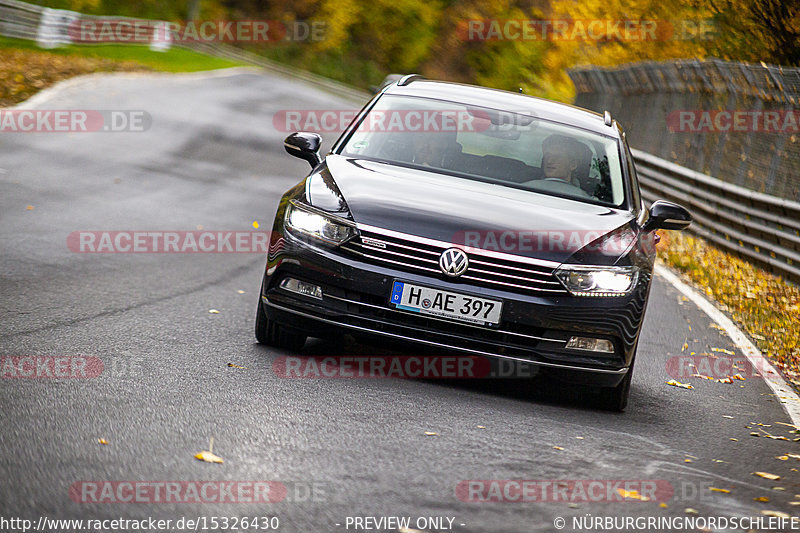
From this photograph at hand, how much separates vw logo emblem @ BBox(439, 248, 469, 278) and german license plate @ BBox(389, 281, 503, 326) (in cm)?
11

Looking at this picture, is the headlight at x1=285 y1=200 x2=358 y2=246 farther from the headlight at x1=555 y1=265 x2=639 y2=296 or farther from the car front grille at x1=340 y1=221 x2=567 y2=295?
the headlight at x1=555 y1=265 x2=639 y2=296

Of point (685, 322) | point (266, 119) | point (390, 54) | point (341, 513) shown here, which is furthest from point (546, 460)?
point (390, 54)

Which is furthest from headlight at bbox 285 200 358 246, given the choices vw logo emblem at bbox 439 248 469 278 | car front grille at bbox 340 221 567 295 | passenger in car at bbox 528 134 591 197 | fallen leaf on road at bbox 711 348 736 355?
fallen leaf on road at bbox 711 348 736 355

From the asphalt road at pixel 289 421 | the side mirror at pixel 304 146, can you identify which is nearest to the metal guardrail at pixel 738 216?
the asphalt road at pixel 289 421

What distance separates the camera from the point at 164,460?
14.5ft

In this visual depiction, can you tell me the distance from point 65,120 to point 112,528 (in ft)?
56.7

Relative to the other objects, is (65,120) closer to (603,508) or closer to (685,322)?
(685,322)

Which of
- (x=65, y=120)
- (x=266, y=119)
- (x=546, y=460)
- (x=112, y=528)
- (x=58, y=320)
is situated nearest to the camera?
(x=112, y=528)

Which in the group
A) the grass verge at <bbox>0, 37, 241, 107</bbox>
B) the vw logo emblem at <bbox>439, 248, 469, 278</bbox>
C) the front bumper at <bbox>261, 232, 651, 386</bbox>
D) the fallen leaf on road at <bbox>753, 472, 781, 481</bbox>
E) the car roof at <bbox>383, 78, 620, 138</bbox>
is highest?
the car roof at <bbox>383, 78, 620, 138</bbox>

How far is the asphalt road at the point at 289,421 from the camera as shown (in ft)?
13.9

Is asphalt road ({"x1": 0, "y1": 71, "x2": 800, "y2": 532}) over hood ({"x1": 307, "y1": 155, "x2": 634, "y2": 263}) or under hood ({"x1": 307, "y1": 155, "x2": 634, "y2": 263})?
under

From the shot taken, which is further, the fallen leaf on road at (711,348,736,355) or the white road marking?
the fallen leaf on road at (711,348,736,355)

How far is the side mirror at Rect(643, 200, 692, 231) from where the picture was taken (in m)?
6.92

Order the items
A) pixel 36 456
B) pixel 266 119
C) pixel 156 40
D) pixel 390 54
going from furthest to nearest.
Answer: pixel 390 54
pixel 156 40
pixel 266 119
pixel 36 456
